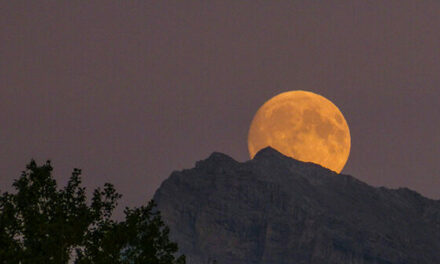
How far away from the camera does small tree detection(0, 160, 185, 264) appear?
186 ft

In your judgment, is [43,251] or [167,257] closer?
[43,251]

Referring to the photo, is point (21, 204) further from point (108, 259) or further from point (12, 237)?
point (108, 259)

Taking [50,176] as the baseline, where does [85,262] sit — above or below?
below

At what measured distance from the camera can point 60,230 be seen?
56.3 meters

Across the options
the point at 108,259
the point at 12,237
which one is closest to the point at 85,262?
the point at 108,259

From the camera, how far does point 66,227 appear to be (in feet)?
185

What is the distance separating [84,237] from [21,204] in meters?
4.76

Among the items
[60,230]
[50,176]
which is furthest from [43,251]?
[50,176]

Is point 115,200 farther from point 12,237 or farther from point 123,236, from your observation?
point 12,237

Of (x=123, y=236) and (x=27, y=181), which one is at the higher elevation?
(x=27, y=181)

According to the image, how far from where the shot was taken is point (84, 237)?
59.8m

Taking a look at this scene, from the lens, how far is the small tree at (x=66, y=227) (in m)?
56.6

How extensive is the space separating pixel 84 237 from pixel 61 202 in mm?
2979

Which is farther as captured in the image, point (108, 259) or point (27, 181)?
point (27, 181)
